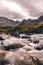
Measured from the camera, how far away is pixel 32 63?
25094mm

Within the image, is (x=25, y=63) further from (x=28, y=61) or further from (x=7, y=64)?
(x=7, y=64)

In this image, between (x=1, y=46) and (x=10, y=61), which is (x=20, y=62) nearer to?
(x=10, y=61)

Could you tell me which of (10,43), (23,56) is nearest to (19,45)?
(10,43)

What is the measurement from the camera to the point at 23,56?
1032 inches

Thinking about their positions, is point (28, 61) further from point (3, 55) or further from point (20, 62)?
point (3, 55)

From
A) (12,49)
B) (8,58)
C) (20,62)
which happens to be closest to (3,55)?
(8,58)

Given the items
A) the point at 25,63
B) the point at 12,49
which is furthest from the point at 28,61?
the point at 12,49

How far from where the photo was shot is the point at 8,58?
2550 cm

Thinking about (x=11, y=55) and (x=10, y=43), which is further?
(x=10, y=43)

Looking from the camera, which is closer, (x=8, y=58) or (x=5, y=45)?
(x=8, y=58)

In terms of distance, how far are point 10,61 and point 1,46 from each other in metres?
16.8

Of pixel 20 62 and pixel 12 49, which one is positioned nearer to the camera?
pixel 20 62

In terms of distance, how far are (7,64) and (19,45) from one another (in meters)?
17.7

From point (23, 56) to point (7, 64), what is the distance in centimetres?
277
